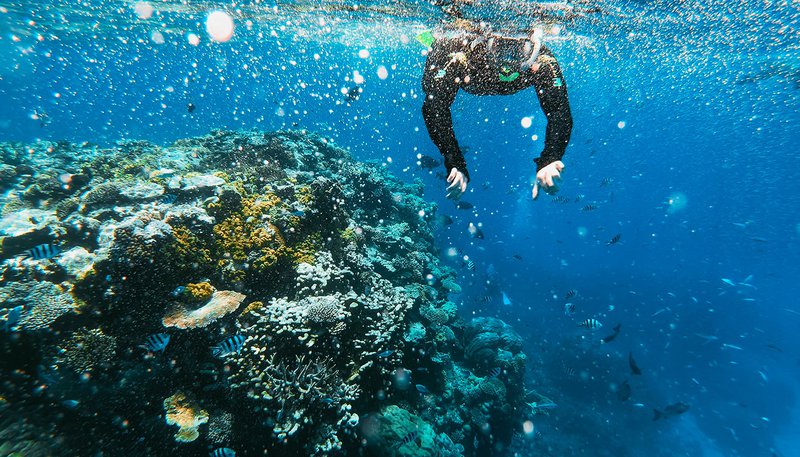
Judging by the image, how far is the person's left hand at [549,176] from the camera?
87.7 inches

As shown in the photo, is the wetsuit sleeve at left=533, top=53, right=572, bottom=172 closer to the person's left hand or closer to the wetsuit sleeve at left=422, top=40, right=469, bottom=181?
the person's left hand

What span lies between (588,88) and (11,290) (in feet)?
129

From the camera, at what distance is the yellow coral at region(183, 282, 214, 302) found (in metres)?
4.40

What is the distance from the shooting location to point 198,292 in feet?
14.5

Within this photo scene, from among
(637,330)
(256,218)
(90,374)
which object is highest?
(637,330)

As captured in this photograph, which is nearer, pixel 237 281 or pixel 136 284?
pixel 136 284

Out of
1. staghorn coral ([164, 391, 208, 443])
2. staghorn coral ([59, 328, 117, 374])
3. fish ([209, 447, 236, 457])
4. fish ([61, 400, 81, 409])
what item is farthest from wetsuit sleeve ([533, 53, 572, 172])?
fish ([61, 400, 81, 409])

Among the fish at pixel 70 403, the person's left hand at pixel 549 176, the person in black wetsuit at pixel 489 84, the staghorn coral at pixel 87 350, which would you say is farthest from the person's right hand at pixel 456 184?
the fish at pixel 70 403

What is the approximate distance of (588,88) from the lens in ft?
102

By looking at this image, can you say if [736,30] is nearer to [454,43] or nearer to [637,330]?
[454,43]

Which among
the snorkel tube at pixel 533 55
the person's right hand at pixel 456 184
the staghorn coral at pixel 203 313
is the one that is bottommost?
the staghorn coral at pixel 203 313

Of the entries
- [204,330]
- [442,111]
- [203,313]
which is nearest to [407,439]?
[204,330]

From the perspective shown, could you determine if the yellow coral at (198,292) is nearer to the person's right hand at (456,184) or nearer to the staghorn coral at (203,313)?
the staghorn coral at (203,313)

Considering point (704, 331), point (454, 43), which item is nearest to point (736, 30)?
point (454, 43)
